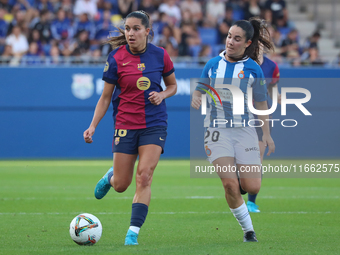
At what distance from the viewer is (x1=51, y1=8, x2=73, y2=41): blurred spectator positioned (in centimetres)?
1762

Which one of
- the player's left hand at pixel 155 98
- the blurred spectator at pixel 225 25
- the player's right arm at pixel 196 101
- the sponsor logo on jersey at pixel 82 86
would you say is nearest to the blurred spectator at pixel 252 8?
the blurred spectator at pixel 225 25

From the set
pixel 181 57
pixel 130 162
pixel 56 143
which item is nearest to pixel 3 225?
pixel 130 162

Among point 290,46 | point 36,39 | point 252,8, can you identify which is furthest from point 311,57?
point 36,39

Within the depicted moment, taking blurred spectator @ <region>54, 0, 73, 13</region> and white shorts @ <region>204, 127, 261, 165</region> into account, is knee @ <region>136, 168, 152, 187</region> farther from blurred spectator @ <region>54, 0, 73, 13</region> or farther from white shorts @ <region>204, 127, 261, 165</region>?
blurred spectator @ <region>54, 0, 73, 13</region>

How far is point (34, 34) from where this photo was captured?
55.9 feet

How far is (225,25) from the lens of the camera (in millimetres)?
18641

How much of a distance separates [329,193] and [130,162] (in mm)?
5762

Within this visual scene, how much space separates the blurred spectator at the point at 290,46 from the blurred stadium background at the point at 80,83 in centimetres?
4

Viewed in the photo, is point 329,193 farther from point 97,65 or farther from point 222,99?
point 97,65

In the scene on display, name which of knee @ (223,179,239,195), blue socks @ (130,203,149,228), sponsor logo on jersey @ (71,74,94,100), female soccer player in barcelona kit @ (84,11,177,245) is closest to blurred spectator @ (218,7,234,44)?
sponsor logo on jersey @ (71,74,94,100)

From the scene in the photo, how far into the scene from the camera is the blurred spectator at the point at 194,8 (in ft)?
63.7

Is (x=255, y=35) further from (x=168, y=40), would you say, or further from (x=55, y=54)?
(x=55, y=54)

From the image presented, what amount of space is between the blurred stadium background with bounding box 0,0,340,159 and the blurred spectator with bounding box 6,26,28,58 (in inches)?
1.2

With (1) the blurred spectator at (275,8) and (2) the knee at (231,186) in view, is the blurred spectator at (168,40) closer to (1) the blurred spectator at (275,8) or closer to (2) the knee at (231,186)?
(1) the blurred spectator at (275,8)
